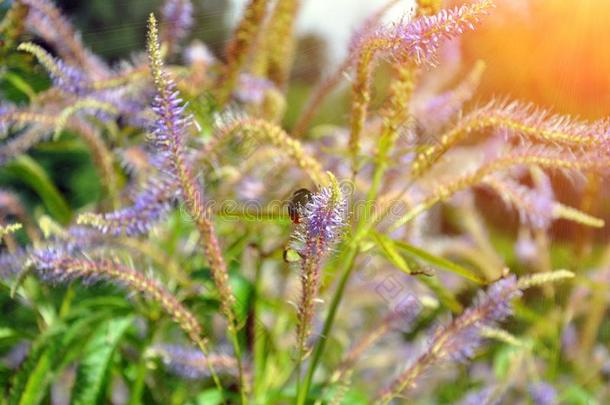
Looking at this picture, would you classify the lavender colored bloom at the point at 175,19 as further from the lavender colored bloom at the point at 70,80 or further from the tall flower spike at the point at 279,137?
the tall flower spike at the point at 279,137

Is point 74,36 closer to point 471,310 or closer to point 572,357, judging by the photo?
point 471,310

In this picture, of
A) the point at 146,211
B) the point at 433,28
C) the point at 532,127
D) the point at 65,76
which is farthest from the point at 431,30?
the point at 65,76

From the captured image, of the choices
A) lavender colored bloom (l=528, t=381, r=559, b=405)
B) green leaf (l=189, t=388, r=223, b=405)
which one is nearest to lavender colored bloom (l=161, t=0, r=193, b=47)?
green leaf (l=189, t=388, r=223, b=405)

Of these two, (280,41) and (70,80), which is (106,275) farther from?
(280,41)

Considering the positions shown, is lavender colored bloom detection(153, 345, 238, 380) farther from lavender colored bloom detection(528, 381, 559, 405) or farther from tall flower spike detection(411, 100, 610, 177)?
lavender colored bloom detection(528, 381, 559, 405)

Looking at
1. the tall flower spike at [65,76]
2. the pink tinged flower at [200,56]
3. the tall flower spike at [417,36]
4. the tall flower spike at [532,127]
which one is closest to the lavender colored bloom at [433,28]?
the tall flower spike at [417,36]

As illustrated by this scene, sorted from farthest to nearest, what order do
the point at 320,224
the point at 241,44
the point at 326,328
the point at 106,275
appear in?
the point at 241,44, the point at 326,328, the point at 106,275, the point at 320,224
